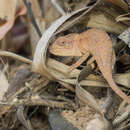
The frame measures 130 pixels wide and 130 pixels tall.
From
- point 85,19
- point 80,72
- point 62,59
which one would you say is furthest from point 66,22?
point 80,72

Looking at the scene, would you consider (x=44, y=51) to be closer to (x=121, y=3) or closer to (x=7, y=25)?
(x=121, y=3)

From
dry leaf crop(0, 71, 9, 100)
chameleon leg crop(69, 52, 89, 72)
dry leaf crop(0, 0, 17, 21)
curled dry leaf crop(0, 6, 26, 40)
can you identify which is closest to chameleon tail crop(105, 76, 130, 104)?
chameleon leg crop(69, 52, 89, 72)

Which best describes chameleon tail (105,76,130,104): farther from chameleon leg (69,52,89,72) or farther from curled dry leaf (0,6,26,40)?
curled dry leaf (0,6,26,40)

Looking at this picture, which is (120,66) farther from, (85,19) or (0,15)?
(0,15)

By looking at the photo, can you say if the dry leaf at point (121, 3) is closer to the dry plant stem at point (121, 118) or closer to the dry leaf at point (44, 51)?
the dry leaf at point (44, 51)

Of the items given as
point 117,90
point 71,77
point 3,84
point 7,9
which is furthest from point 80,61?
point 7,9

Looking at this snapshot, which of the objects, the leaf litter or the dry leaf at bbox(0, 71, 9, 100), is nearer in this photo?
the leaf litter

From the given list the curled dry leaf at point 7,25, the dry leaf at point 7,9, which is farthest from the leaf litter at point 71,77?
the dry leaf at point 7,9
